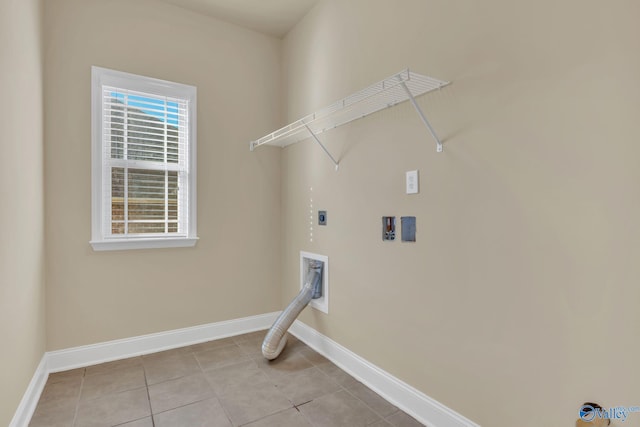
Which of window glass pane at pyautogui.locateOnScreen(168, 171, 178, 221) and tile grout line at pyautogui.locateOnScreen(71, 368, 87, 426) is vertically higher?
window glass pane at pyautogui.locateOnScreen(168, 171, 178, 221)

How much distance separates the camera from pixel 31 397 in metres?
1.96

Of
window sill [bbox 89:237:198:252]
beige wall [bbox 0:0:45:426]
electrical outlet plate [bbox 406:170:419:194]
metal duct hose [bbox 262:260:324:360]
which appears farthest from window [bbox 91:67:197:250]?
electrical outlet plate [bbox 406:170:419:194]

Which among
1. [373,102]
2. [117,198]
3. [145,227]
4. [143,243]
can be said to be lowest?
[143,243]

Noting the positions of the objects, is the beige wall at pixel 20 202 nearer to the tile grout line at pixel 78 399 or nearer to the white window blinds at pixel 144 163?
the tile grout line at pixel 78 399

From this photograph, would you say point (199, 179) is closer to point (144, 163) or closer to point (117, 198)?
point (144, 163)

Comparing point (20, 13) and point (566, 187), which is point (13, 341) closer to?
point (20, 13)

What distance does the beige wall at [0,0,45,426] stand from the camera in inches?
62.0

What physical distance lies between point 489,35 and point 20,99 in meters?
2.42

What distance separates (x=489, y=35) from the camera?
1562mm

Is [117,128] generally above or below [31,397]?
above

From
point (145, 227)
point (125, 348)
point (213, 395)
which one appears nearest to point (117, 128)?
point (145, 227)

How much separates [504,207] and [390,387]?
1285mm

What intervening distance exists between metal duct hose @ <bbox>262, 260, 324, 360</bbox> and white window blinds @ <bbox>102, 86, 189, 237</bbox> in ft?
3.80

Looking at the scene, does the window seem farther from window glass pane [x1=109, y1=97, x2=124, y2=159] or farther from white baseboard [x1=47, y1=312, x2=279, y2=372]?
white baseboard [x1=47, y1=312, x2=279, y2=372]
